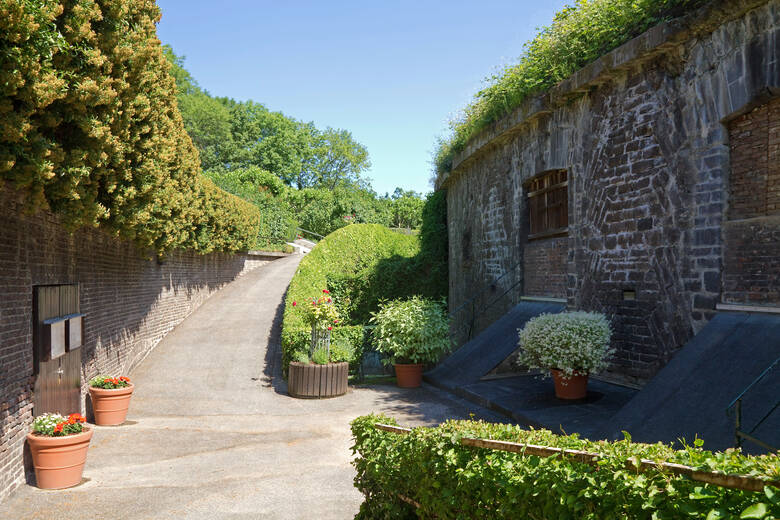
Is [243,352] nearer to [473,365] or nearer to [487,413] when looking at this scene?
[473,365]

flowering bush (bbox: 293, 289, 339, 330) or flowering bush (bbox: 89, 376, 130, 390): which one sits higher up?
flowering bush (bbox: 293, 289, 339, 330)

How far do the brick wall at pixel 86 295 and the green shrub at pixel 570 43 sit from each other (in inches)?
311

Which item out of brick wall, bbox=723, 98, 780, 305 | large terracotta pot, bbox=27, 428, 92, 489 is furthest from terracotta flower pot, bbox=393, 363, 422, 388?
large terracotta pot, bbox=27, 428, 92, 489

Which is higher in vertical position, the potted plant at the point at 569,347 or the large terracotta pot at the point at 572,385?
the potted plant at the point at 569,347

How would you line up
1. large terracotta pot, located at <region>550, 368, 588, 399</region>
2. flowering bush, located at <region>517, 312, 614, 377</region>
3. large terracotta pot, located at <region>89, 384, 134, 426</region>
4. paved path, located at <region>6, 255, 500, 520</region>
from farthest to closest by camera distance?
large terracotta pot, located at <region>89, 384, 134, 426</region> → large terracotta pot, located at <region>550, 368, 588, 399</region> → flowering bush, located at <region>517, 312, 614, 377</region> → paved path, located at <region>6, 255, 500, 520</region>

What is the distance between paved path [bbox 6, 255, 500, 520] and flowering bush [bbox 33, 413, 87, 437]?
1.85 ft

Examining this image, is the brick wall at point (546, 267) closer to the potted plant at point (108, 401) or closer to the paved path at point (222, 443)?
the paved path at point (222, 443)

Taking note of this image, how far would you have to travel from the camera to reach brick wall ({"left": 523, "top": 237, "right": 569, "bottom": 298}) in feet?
32.0

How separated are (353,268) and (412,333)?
5.92 meters

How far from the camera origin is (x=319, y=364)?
32.9ft

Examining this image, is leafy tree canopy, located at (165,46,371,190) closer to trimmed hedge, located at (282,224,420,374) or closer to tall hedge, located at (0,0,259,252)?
trimmed hedge, located at (282,224,420,374)

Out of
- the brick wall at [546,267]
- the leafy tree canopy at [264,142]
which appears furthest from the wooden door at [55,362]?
the leafy tree canopy at [264,142]

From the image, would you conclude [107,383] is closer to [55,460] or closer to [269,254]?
[55,460]

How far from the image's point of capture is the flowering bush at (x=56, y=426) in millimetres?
5794
